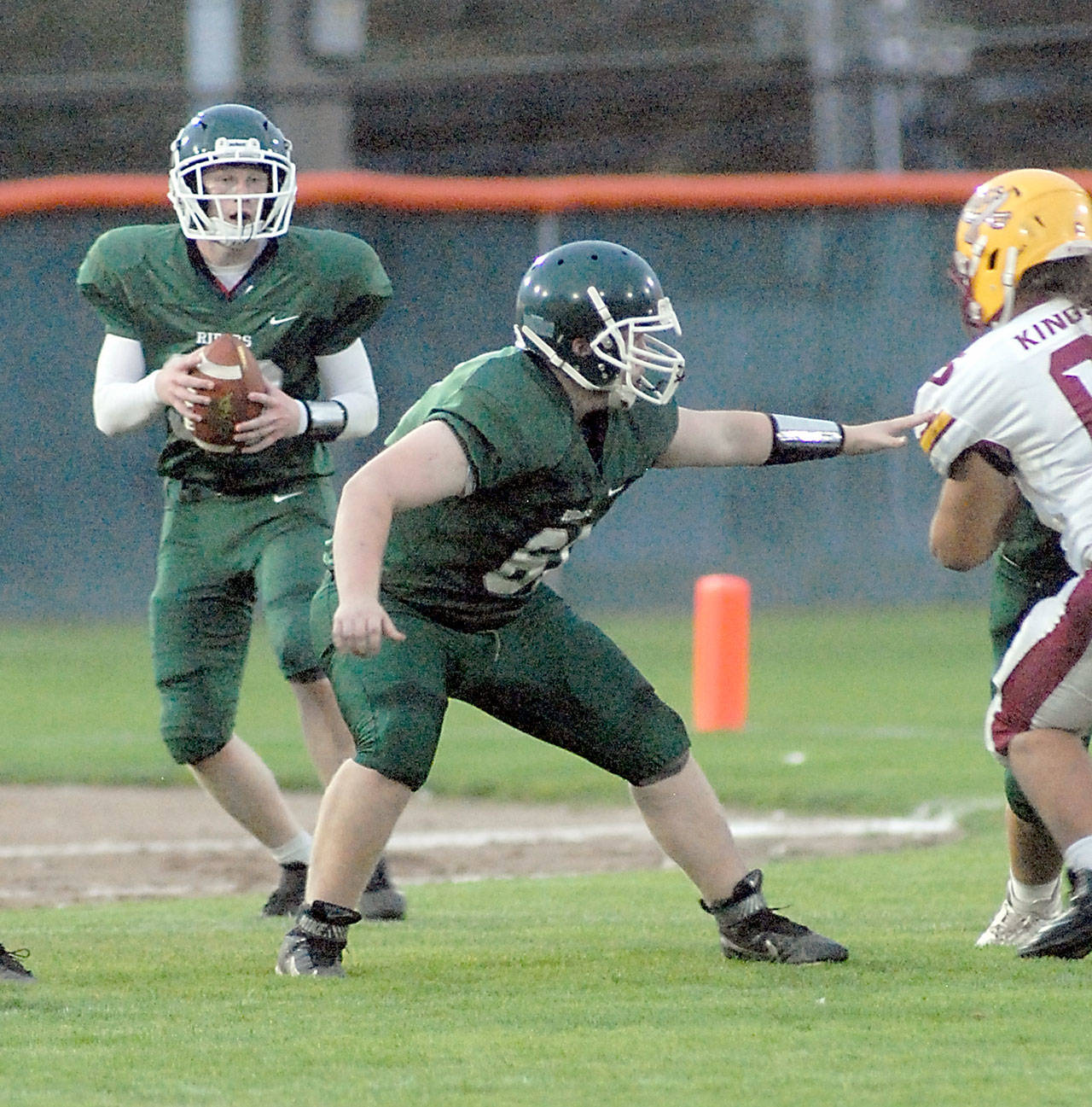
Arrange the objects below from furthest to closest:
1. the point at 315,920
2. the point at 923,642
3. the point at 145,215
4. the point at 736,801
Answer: the point at 145,215 < the point at 923,642 < the point at 736,801 < the point at 315,920

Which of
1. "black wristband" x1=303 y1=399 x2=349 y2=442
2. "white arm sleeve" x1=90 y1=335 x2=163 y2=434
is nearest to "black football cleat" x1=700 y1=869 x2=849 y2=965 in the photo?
"black wristband" x1=303 y1=399 x2=349 y2=442

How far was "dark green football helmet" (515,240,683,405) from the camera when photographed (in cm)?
406

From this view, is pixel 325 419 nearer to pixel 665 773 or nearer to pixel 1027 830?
pixel 665 773

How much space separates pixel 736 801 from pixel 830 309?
272 inches

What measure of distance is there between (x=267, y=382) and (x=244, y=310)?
246mm

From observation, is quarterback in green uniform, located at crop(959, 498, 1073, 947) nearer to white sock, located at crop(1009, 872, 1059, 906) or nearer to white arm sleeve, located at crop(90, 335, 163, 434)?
white sock, located at crop(1009, 872, 1059, 906)

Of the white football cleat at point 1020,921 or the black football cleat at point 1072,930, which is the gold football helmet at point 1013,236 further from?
the white football cleat at point 1020,921

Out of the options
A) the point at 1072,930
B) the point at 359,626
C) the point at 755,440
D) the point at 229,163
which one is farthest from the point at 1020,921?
the point at 229,163

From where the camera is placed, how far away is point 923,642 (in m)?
12.5

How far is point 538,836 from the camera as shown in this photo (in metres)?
7.47

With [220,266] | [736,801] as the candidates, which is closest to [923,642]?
[736,801]

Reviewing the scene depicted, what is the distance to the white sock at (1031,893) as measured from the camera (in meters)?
4.64

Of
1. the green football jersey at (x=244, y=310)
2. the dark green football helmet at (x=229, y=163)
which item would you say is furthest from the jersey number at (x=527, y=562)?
the dark green football helmet at (x=229, y=163)

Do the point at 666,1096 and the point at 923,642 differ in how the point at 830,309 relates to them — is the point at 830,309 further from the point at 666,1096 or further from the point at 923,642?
the point at 666,1096
